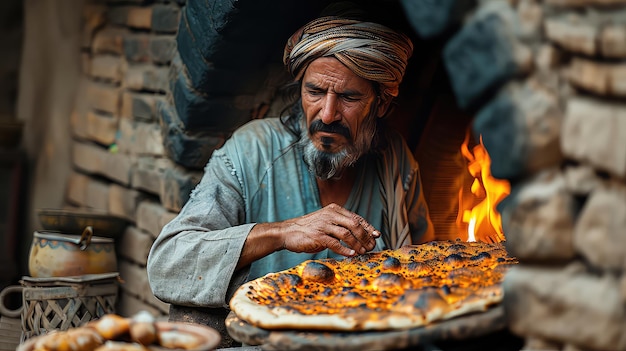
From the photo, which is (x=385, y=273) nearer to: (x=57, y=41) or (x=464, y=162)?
(x=464, y=162)

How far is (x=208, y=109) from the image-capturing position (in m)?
4.18

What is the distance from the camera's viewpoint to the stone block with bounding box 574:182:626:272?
1.81 m

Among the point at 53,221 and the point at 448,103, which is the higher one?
the point at 448,103

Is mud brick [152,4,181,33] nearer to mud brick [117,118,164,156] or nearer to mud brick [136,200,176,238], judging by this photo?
mud brick [117,118,164,156]

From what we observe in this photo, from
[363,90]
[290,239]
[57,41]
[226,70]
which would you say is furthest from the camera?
[57,41]

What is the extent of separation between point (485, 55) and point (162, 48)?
297 cm

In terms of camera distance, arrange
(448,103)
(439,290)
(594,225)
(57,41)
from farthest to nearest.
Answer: (57,41), (448,103), (439,290), (594,225)

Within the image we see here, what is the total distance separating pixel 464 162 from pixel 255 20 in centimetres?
139

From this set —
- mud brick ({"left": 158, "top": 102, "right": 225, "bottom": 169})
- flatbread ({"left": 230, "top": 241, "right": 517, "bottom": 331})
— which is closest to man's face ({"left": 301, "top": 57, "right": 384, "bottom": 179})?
flatbread ({"left": 230, "top": 241, "right": 517, "bottom": 331})

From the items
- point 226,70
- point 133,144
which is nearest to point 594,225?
point 226,70

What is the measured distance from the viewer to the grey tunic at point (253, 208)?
3232 mm

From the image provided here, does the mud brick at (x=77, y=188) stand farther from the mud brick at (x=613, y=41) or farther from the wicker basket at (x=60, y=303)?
the mud brick at (x=613, y=41)

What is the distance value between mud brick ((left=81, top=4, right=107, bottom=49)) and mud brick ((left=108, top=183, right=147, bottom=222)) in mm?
1075

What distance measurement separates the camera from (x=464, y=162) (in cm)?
444
